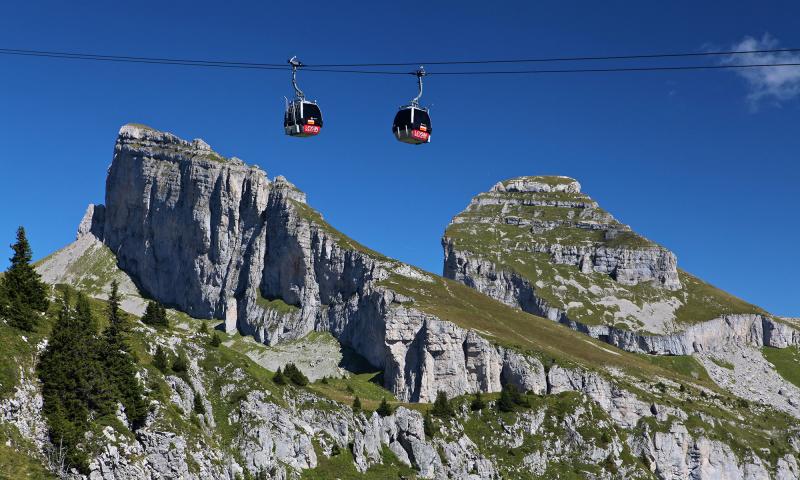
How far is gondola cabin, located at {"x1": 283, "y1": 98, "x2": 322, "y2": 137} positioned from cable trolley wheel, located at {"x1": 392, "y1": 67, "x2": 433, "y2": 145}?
5.82 metres

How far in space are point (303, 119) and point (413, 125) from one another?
8216 mm

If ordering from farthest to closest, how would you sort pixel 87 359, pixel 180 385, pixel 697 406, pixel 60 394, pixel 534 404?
pixel 697 406 < pixel 534 404 < pixel 180 385 < pixel 87 359 < pixel 60 394

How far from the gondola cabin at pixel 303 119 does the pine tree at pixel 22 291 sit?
104 feet

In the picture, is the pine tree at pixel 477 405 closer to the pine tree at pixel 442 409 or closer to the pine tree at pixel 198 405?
the pine tree at pixel 442 409

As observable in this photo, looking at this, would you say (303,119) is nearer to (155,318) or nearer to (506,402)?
(155,318)

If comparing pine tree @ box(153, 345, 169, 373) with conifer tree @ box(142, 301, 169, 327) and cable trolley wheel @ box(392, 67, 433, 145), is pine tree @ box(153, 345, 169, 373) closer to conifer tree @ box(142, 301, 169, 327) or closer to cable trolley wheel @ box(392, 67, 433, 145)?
conifer tree @ box(142, 301, 169, 327)

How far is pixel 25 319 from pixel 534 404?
94.7m

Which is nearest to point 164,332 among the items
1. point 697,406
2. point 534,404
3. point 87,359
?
point 87,359

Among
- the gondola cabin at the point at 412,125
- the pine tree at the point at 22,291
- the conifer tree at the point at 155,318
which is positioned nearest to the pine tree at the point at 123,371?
the pine tree at the point at 22,291

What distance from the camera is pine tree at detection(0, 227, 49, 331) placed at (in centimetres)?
7581

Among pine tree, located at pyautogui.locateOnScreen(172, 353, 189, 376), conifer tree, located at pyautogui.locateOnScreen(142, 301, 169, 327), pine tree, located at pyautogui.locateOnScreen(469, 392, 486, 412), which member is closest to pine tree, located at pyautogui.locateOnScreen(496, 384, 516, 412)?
pine tree, located at pyautogui.locateOnScreen(469, 392, 486, 412)

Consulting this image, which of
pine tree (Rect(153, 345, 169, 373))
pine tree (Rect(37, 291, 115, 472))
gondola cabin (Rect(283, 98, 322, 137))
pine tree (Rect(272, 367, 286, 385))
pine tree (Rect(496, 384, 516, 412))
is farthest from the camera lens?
pine tree (Rect(496, 384, 516, 412))

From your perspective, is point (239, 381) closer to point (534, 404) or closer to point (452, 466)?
point (452, 466)

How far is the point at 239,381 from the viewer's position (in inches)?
3976
